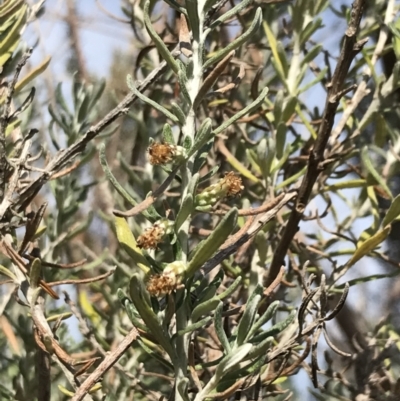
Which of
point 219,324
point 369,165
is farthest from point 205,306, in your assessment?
point 369,165

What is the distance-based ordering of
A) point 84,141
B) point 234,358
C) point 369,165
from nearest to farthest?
1. point 234,358
2. point 84,141
3. point 369,165

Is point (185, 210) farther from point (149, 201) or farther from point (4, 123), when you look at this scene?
point (4, 123)

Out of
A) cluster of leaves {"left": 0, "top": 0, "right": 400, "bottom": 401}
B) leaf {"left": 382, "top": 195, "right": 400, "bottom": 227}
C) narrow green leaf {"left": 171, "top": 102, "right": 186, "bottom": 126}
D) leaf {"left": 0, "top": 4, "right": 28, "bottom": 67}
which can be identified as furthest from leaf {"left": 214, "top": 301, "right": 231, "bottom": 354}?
leaf {"left": 0, "top": 4, "right": 28, "bottom": 67}

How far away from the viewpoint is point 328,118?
0.42 m

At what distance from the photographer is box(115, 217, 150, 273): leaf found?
1.12ft

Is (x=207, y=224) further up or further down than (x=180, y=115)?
further down

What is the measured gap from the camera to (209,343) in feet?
1.69

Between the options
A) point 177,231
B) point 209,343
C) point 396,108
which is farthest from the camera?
point 396,108

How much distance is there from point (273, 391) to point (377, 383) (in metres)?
0.09

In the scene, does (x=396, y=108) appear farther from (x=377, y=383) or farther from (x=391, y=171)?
(x=377, y=383)

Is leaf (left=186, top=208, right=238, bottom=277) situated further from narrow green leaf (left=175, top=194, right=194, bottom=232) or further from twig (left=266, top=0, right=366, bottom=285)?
twig (left=266, top=0, right=366, bottom=285)

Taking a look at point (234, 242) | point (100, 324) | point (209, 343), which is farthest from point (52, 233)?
point (234, 242)

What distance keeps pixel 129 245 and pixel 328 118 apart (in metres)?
0.16

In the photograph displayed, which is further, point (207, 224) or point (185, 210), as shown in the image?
point (207, 224)
